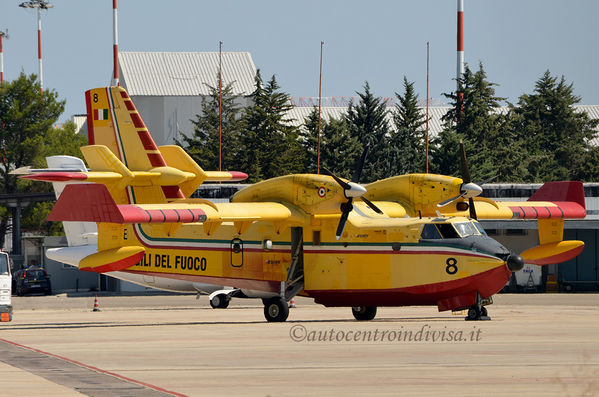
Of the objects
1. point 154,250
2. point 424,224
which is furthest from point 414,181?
point 154,250

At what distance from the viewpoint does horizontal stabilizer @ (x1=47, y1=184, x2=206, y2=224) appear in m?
27.9

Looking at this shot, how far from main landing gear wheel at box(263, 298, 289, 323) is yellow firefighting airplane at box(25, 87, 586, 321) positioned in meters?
0.04

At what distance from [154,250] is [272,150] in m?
43.5

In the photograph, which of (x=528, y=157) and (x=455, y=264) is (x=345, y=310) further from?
(x=528, y=157)

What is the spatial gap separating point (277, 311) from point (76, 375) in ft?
46.6

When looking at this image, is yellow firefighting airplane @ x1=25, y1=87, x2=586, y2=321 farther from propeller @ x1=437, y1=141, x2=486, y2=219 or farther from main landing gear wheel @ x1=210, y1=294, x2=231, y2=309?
main landing gear wheel @ x1=210, y1=294, x2=231, y2=309

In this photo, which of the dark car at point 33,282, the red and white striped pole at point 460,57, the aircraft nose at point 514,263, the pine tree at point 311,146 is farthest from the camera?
the pine tree at point 311,146

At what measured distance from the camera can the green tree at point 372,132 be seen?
74938 mm

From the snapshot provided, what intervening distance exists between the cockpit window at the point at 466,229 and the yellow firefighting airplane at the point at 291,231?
43 millimetres

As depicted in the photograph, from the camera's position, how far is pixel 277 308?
104 ft

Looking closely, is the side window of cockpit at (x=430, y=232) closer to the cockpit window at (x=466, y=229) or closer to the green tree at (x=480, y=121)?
the cockpit window at (x=466, y=229)

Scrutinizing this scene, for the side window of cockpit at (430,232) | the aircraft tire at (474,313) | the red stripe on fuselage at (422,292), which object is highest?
the side window of cockpit at (430,232)

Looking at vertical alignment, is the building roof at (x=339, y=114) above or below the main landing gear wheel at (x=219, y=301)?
above
